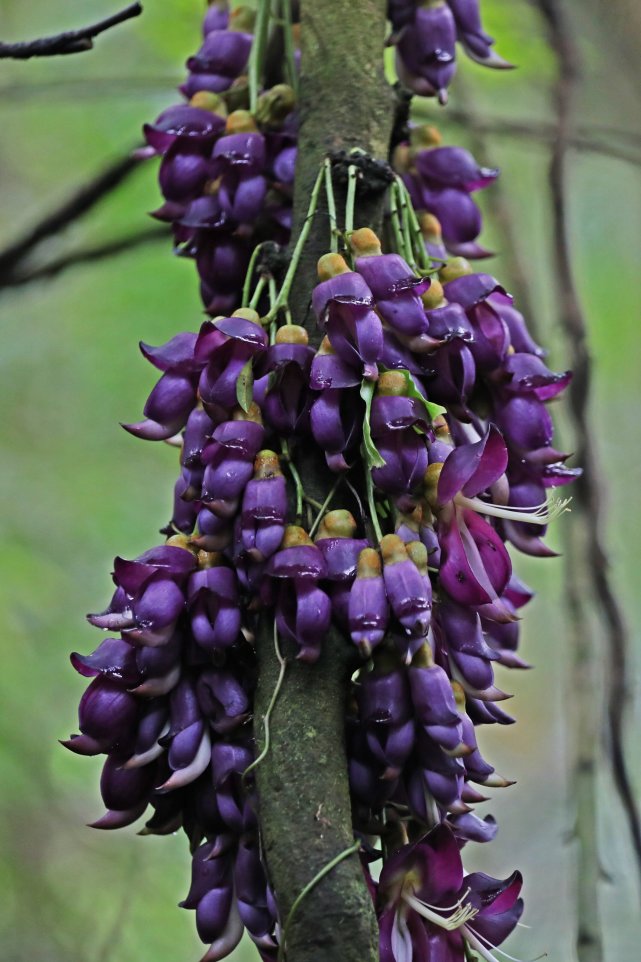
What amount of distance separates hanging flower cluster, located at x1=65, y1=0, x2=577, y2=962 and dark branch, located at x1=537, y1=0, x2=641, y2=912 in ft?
2.39

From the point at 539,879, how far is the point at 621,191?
101 centimetres

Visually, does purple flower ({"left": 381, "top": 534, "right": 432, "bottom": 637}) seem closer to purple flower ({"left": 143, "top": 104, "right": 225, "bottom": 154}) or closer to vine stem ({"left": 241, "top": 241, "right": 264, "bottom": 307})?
vine stem ({"left": 241, "top": 241, "right": 264, "bottom": 307})

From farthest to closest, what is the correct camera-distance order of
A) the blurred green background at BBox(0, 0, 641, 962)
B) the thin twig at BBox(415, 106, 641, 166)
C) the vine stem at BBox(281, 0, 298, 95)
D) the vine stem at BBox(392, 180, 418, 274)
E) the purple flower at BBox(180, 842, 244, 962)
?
1. the thin twig at BBox(415, 106, 641, 166)
2. the blurred green background at BBox(0, 0, 641, 962)
3. the vine stem at BBox(281, 0, 298, 95)
4. the vine stem at BBox(392, 180, 418, 274)
5. the purple flower at BBox(180, 842, 244, 962)

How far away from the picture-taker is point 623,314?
158cm

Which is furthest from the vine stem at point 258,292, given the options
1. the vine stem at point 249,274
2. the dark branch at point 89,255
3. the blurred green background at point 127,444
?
the dark branch at point 89,255

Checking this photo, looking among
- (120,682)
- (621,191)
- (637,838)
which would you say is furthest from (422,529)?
(621,191)

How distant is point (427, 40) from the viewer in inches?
34.5

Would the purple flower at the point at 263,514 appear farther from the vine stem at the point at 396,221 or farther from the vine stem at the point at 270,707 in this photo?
the vine stem at the point at 396,221

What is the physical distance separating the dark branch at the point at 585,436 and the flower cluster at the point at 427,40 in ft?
2.02

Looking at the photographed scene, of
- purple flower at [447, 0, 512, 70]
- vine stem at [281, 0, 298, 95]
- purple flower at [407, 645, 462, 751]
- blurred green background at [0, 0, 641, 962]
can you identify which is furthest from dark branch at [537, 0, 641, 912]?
purple flower at [407, 645, 462, 751]

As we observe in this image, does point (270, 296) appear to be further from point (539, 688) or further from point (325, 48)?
point (539, 688)

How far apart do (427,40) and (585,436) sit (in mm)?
703

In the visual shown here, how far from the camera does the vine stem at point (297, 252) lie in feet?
2.29

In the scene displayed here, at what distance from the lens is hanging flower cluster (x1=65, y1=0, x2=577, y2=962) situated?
0.60m
